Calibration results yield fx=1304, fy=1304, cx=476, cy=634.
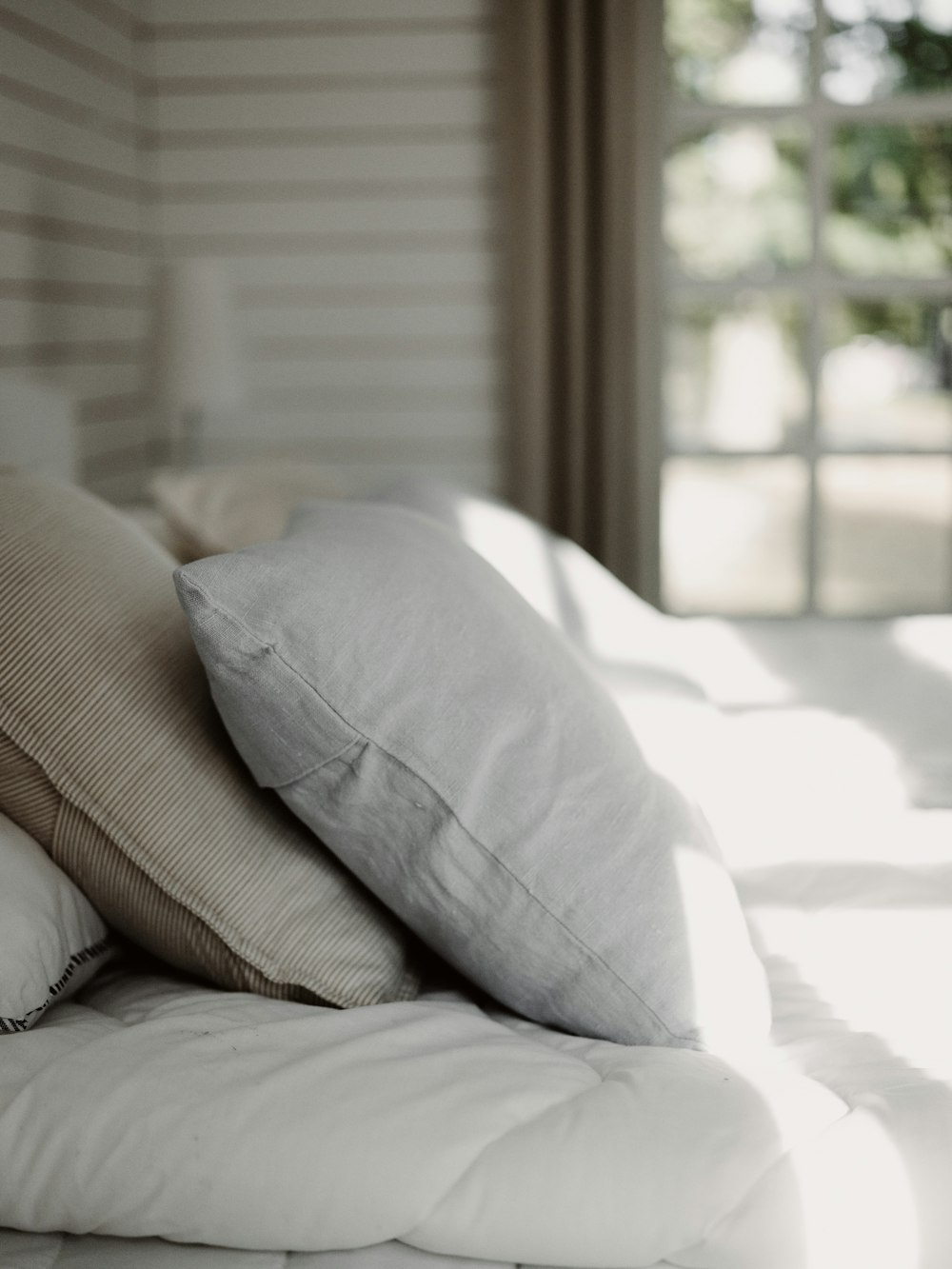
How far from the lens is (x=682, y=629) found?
91.6 inches

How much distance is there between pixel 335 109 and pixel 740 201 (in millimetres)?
1255

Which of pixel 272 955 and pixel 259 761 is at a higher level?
pixel 259 761

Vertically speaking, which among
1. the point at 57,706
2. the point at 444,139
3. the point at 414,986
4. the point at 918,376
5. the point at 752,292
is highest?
the point at 444,139

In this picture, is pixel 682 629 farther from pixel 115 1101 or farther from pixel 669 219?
pixel 669 219

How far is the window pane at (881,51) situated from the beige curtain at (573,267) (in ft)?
2.21

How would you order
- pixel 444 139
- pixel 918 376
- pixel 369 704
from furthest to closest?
pixel 918 376 → pixel 444 139 → pixel 369 704

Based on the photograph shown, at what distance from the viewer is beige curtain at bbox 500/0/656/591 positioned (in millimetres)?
3625

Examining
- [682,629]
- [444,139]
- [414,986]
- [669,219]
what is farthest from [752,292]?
[414,986]

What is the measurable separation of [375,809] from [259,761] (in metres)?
0.10

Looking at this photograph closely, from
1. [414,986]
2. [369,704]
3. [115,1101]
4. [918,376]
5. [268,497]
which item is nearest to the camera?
[115,1101]

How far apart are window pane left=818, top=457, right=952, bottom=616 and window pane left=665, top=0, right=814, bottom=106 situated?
45.8 inches

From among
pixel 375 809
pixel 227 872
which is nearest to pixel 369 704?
pixel 375 809

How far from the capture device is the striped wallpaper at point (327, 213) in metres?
3.77

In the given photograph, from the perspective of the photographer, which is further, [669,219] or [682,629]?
[669,219]
